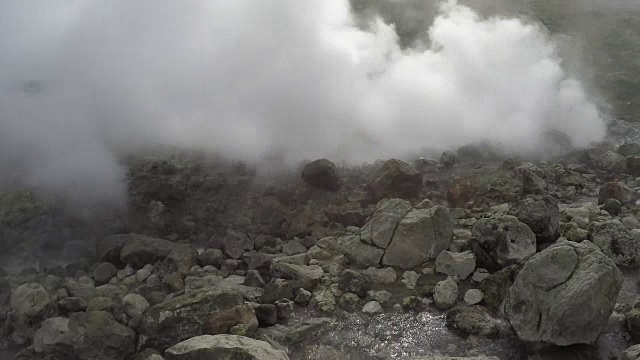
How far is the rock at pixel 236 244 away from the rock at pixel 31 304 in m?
2.06

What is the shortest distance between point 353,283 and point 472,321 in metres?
1.35

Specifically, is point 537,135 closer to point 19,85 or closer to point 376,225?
point 376,225

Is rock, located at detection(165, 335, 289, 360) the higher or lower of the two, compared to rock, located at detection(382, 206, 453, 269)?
lower

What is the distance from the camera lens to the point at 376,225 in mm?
7078

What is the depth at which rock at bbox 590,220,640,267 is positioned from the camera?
6668 mm

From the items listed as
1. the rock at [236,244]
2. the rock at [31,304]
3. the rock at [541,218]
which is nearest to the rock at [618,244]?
the rock at [541,218]

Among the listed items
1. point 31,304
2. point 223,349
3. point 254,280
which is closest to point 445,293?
point 254,280

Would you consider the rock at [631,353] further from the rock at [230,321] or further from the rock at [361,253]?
the rock at [230,321]

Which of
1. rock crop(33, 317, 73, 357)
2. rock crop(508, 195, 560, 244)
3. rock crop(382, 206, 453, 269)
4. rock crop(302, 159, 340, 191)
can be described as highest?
rock crop(302, 159, 340, 191)

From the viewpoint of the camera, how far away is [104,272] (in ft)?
22.3

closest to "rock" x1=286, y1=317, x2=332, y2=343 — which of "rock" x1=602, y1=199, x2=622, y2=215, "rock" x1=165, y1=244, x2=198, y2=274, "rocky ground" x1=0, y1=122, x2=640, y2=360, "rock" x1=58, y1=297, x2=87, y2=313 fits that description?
"rocky ground" x1=0, y1=122, x2=640, y2=360

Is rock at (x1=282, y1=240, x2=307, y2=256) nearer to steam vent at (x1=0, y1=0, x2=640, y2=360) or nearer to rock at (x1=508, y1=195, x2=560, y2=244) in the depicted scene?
steam vent at (x1=0, y1=0, x2=640, y2=360)

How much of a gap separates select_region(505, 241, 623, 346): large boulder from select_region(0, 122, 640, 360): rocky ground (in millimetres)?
14

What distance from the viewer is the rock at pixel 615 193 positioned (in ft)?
26.6
